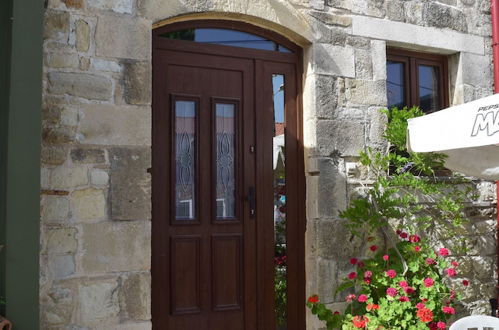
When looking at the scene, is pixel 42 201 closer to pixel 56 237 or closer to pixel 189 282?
pixel 56 237

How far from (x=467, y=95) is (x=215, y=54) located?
8.04 feet

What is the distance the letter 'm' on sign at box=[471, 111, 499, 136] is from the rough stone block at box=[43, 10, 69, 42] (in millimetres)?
2583

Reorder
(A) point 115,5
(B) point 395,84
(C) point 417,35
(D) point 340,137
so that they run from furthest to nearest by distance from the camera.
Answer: (B) point 395,84 < (C) point 417,35 < (D) point 340,137 < (A) point 115,5

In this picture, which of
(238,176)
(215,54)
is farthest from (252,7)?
(238,176)

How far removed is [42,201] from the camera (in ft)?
11.2

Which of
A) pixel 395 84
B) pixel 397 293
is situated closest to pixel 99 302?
pixel 397 293

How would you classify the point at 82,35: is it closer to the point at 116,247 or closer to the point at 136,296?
the point at 116,247

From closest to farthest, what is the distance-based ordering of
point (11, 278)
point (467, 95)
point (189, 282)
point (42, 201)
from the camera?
point (11, 278) → point (42, 201) → point (189, 282) → point (467, 95)

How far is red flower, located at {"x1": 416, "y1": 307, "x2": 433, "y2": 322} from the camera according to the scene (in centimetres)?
377

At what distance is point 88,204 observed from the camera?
3527 mm

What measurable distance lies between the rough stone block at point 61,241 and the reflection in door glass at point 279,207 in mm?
1597

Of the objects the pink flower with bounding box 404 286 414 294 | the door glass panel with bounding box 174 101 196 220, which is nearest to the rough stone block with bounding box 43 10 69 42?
the door glass panel with bounding box 174 101 196 220

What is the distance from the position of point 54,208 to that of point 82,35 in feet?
3.78

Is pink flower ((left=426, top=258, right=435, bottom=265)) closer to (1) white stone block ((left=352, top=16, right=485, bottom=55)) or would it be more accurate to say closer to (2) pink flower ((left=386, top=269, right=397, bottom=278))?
(2) pink flower ((left=386, top=269, right=397, bottom=278))
